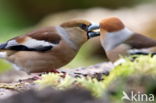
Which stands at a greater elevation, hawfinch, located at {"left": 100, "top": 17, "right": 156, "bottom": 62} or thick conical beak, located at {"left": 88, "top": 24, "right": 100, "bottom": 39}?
thick conical beak, located at {"left": 88, "top": 24, "right": 100, "bottom": 39}

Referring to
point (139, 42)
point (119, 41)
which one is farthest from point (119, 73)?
point (119, 41)

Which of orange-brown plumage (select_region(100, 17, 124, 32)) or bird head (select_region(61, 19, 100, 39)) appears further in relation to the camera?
bird head (select_region(61, 19, 100, 39))

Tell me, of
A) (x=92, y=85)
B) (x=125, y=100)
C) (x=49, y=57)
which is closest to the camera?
(x=125, y=100)

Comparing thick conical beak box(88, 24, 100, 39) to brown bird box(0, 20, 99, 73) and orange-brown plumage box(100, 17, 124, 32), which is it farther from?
orange-brown plumage box(100, 17, 124, 32)

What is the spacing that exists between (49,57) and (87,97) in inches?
134

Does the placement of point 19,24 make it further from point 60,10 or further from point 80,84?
point 80,84

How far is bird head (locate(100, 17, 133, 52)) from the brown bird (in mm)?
948

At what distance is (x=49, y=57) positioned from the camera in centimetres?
612

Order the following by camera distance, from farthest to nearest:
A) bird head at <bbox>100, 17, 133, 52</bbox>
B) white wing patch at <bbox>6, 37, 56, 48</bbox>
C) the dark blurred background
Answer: the dark blurred background, white wing patch at <bbox>6, 37, 56, 48</bbox>, bird head at <bbox>100, 17, 133, 52</bbox>

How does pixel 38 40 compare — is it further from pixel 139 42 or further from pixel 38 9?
pixel 38 9

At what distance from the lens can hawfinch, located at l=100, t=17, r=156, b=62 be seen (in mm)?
4621

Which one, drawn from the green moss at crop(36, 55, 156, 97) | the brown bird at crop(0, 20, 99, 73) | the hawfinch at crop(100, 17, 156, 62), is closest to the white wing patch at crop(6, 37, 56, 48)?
the brown bird at crop(0, 20, 99, 73)

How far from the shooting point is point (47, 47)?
6270 mm

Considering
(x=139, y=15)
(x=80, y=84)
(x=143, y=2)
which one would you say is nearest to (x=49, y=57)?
(x=80, y=84)
